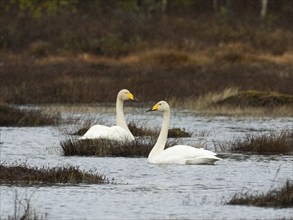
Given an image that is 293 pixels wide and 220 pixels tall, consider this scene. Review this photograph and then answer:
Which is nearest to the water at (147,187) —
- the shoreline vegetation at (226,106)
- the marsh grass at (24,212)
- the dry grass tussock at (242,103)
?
the marsh grass at (24,212)

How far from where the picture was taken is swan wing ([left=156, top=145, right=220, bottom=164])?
1612 cm

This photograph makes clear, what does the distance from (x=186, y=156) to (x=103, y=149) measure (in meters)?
1.81

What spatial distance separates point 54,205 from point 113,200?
78cm

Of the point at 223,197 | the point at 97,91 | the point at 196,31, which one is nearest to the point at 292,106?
the point at 97,91

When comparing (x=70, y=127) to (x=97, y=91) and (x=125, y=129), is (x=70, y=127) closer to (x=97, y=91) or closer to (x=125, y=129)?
(x=125, y=129)

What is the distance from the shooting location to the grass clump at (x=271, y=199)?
39.7ft

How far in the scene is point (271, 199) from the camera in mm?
12219

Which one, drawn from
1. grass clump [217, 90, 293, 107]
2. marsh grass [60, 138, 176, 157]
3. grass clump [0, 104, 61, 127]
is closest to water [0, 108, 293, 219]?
marsh grass [60, 138, 176, 157]

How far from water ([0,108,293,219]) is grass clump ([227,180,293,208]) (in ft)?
0.57

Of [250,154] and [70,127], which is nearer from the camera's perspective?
[250,154]

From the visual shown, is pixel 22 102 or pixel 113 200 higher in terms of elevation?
pixel 113 200

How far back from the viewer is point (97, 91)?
31.7m

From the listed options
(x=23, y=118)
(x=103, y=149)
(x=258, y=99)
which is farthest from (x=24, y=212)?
(x=258, y=99)

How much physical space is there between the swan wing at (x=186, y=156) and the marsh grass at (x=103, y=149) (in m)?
1.16
